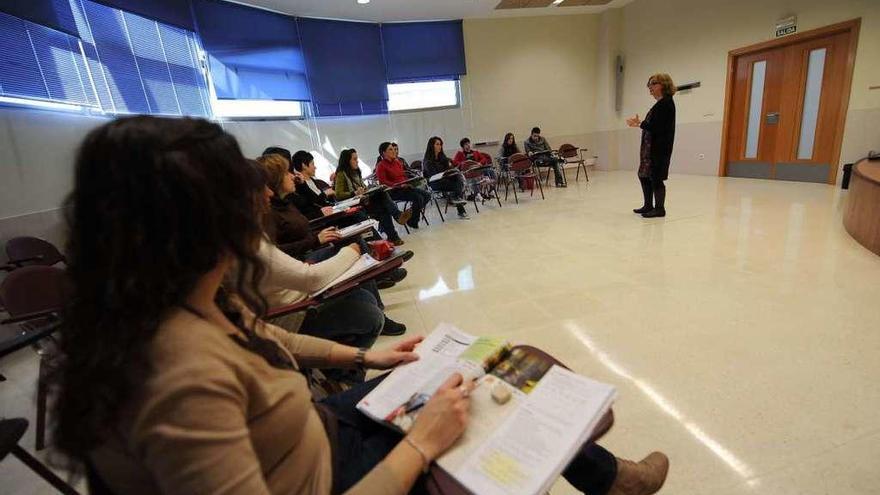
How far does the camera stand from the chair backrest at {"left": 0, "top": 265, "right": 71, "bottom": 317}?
1875 millimetres

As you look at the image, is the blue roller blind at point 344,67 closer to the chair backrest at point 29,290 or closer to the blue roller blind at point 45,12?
the blue roller blind at point 45,12

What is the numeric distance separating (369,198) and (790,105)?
6268 mm

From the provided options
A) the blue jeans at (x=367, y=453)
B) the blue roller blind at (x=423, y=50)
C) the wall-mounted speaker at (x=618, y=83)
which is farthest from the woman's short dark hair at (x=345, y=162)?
the wall-mounted speaker at (x=618, y=83)

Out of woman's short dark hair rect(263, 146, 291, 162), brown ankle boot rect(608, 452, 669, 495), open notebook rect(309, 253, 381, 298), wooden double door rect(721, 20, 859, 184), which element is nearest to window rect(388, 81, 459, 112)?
wooden double door rect(721, 20, 859, 184)

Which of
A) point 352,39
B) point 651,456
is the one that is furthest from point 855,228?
point 352,39

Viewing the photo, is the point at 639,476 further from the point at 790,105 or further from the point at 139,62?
the point at 790,105

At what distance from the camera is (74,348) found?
0.48 meters

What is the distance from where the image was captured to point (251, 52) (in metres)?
6.01

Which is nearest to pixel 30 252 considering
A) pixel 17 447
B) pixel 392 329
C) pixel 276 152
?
pixel 276 152

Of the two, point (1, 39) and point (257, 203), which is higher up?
point (1, 39)

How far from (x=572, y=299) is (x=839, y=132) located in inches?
213

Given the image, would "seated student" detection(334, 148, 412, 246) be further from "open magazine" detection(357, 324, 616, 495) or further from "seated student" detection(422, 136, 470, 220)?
"open magazine" detection(357, 324, 616, 495)

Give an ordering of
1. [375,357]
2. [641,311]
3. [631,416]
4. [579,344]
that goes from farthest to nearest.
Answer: [641,311]
[579,344]
[631,416]
[375,357]

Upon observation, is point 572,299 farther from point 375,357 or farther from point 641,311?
point 375,357
